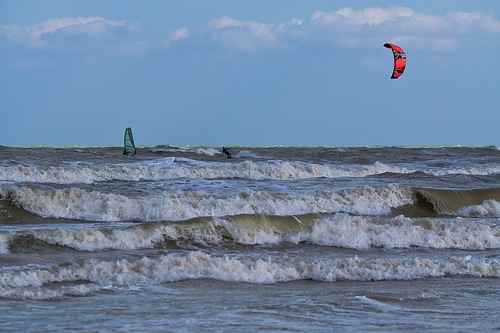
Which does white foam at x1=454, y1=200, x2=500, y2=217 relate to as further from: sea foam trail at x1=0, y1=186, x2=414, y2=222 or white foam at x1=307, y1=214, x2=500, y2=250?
white foam at x1=307, y1=214, x2=500, y2=250

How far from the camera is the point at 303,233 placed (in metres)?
14.8

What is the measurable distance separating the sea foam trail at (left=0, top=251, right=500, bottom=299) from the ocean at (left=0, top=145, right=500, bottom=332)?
26 mm

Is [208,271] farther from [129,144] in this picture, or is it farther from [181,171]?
[129,144]

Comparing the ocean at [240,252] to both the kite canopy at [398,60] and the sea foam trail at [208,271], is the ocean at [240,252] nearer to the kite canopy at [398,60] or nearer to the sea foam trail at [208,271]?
the sea foam trail at [208,271]

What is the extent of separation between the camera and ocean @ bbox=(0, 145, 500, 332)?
787 cm

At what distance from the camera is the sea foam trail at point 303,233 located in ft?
43.4

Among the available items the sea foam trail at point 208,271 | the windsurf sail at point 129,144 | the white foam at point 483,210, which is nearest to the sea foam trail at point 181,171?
the windsurf sail at point 129,144

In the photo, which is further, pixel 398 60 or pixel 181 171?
pixel 181 171

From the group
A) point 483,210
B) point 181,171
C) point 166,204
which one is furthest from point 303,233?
point 181,171

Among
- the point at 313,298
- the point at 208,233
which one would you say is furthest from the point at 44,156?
the point at 313,298

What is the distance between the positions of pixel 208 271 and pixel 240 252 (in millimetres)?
2713

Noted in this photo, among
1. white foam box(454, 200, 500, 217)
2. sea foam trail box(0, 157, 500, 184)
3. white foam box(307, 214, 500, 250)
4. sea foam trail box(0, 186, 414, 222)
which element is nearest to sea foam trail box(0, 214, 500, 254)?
white foam box(307, 214, 500, 250)

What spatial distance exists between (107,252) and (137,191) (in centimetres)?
747

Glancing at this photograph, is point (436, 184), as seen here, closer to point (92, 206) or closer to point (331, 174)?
point (331, 174)
